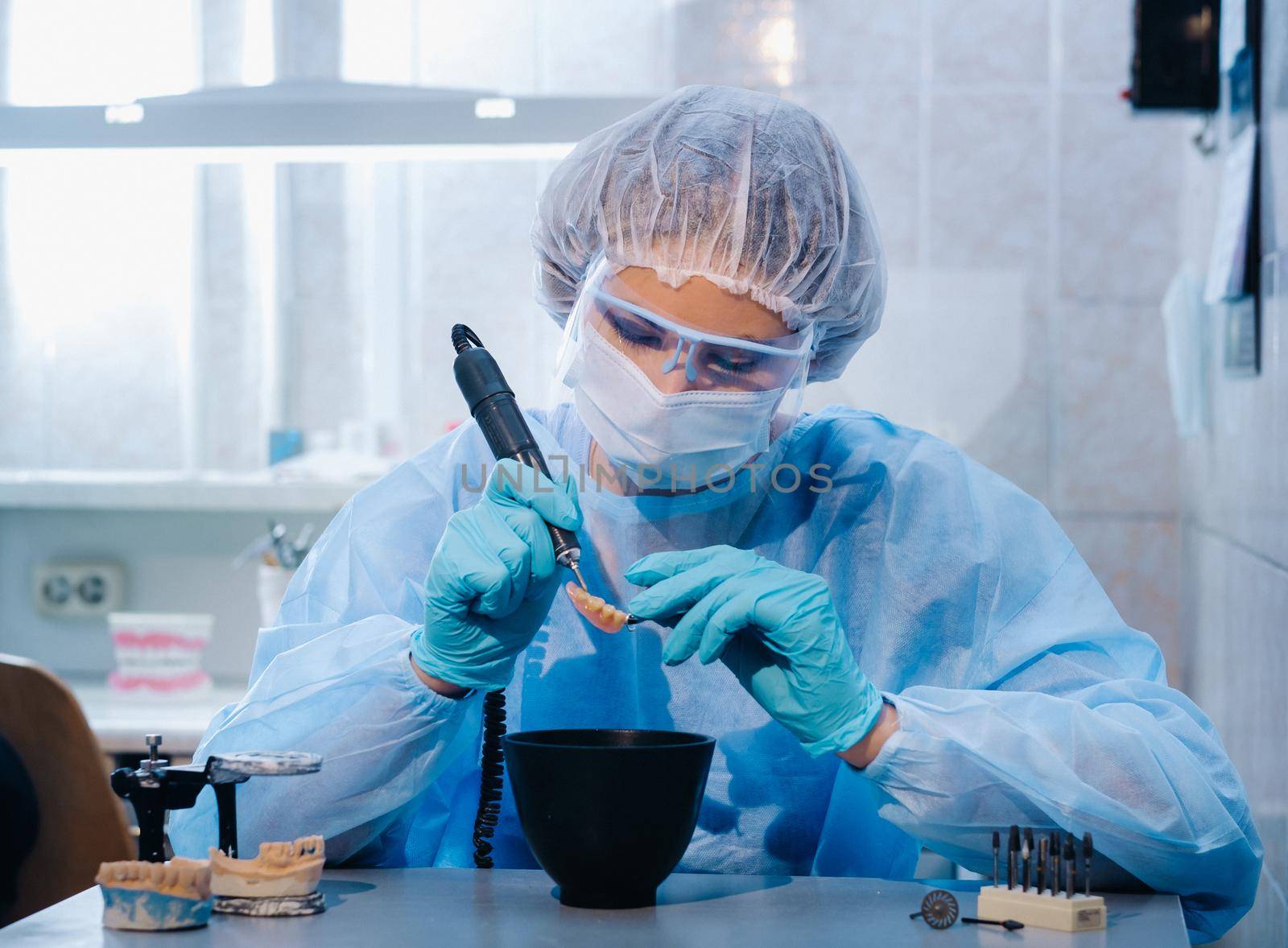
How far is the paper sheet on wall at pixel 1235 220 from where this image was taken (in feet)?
5.69

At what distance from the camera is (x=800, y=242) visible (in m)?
1.20

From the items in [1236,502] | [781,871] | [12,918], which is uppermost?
[1236,502]

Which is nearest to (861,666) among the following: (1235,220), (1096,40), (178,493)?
(1235,220)

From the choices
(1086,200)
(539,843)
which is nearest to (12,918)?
(539,843)

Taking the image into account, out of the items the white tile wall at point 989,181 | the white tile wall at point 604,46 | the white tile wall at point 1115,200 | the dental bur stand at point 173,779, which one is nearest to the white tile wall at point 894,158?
the white tile wall at point 989,181

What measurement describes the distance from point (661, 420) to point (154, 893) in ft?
1.88

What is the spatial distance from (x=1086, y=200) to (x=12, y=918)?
2421 millimetres

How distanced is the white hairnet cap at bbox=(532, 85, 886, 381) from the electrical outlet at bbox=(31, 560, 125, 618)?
182cm

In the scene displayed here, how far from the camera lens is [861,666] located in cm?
124

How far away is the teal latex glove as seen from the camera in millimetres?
941

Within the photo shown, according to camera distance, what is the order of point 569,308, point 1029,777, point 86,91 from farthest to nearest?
point 86,91
point 569,308
point 1029,777

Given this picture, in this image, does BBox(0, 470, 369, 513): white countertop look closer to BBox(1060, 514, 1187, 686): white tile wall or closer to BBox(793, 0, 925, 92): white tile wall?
BBox(793, 0, 925, 92): white tile wall

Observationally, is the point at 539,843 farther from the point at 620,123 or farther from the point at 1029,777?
the point at 620,123

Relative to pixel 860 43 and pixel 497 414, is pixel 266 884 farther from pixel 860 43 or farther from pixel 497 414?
pixel 860 43
